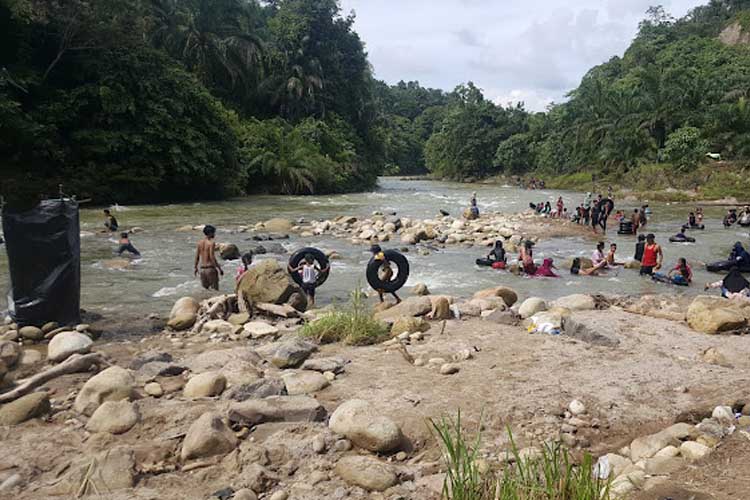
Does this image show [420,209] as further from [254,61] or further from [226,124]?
[254,61]

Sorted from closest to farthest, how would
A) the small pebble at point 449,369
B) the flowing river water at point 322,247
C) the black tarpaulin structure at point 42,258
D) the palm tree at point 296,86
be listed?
the small pebble at point 449,369 → the black tarpaulin structure at point 42,258 → the flowing river water at point 322,247 → the palm tree at point 296,86

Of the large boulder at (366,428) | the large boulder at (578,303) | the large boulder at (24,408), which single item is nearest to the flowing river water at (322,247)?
the large boulder at (578,303)

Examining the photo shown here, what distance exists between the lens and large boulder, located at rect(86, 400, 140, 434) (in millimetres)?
4309

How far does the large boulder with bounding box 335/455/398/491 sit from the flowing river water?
5751mm

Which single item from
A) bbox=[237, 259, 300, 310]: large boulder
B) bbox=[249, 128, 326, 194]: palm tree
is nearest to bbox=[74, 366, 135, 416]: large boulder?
bbox=[237, 259, 300, 310]: large boulder

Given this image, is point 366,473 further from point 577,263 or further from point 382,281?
point 577,263

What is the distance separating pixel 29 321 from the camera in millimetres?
6895

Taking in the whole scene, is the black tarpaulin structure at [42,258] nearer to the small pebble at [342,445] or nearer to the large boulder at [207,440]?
the large boulder at [207,440]

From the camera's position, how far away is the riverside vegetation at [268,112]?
24.4 metres

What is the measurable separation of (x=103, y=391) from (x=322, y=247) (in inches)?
447

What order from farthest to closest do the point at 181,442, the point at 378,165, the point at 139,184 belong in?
the point at 378,165
the point at 139,184
the point at 181,442

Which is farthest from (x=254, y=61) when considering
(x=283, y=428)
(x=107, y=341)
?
(x=283, y=428)

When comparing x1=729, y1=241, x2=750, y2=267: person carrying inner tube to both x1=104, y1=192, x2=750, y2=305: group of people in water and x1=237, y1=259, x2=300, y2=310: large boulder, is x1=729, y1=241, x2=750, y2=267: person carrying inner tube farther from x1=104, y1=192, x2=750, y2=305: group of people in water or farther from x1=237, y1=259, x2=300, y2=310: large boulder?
x1=237, y1=259, x2=300, y2=310: large boulder

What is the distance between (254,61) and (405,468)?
3716 cm
